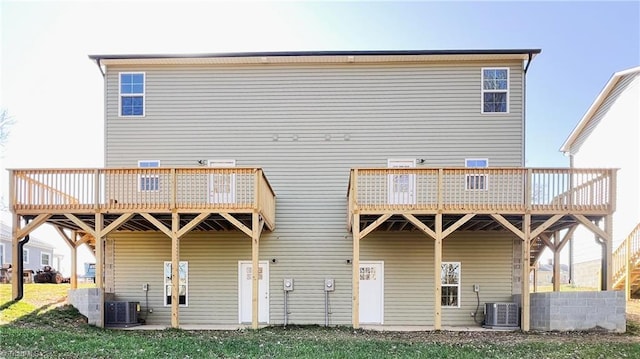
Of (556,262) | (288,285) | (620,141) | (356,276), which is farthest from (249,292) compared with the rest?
(620,141)

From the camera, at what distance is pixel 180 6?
15258mm

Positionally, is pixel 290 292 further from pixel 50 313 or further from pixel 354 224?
pixel 50 313

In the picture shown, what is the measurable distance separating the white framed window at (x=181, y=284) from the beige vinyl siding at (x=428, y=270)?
5.13 meters

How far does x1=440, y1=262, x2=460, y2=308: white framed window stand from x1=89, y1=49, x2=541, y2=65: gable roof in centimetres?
595

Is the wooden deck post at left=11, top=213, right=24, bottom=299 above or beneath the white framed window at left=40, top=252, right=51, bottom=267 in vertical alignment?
above

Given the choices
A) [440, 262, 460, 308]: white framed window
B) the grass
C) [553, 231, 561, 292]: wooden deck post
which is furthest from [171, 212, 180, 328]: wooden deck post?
[553, 231, 561, 292]: wooden deck post

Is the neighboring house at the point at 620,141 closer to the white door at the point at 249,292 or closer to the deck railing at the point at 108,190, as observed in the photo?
the white door at the point at 249,292

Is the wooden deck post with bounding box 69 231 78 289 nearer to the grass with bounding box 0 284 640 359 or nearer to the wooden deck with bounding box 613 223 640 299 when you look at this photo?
the grass with bounding box 0 284 640 359

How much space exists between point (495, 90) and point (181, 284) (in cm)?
1068

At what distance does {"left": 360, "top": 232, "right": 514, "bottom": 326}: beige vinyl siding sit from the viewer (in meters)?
13.1

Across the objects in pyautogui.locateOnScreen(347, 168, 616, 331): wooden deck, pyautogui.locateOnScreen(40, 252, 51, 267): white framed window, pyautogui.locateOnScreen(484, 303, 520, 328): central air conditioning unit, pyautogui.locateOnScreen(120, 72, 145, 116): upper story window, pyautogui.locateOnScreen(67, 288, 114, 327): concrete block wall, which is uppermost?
pyautogui.locateOnScreen(120, 72, 145, 116): upper story window

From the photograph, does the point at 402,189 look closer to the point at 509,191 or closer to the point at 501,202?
the point at 501,202

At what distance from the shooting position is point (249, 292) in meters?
13.3

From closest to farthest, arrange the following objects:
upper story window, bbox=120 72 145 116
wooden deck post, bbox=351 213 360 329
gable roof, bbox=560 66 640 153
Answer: wooden deck post, bbox=351 213 360 329, upper story window, bbox=120 72 145 116, gable roof, bbox=560 66 640 153
